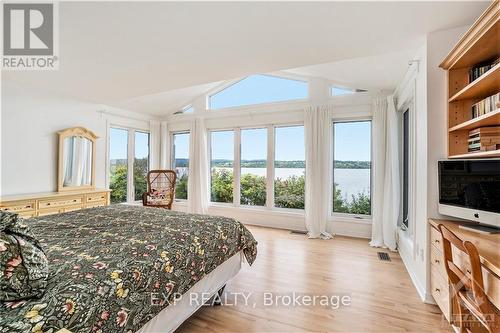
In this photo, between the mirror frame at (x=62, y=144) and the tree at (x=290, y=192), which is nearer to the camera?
the mirror frame at (x=62, y=144)

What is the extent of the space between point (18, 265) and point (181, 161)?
4.95 m

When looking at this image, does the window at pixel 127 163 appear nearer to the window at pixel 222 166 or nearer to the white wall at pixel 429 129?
the window at pixel 222 166

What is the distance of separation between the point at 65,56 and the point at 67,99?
1.76 m

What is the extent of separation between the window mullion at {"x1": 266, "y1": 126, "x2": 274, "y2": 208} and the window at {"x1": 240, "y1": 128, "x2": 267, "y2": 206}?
0.29 ft

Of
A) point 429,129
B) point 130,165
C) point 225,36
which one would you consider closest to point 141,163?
point 130,165

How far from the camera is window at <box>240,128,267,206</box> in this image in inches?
194

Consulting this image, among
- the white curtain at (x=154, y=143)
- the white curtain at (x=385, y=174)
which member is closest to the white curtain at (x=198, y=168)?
the white curtain at (x=154, y=143)

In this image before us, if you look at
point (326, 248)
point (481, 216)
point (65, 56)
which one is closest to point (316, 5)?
point (481, 216)

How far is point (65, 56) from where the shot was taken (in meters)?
2.50

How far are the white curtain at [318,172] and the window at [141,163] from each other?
3636 mm

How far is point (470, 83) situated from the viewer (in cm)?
178

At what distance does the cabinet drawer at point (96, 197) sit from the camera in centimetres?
378

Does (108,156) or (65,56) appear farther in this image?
(108,156)

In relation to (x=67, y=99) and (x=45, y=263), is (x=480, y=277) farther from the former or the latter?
(x=67, y=99)
